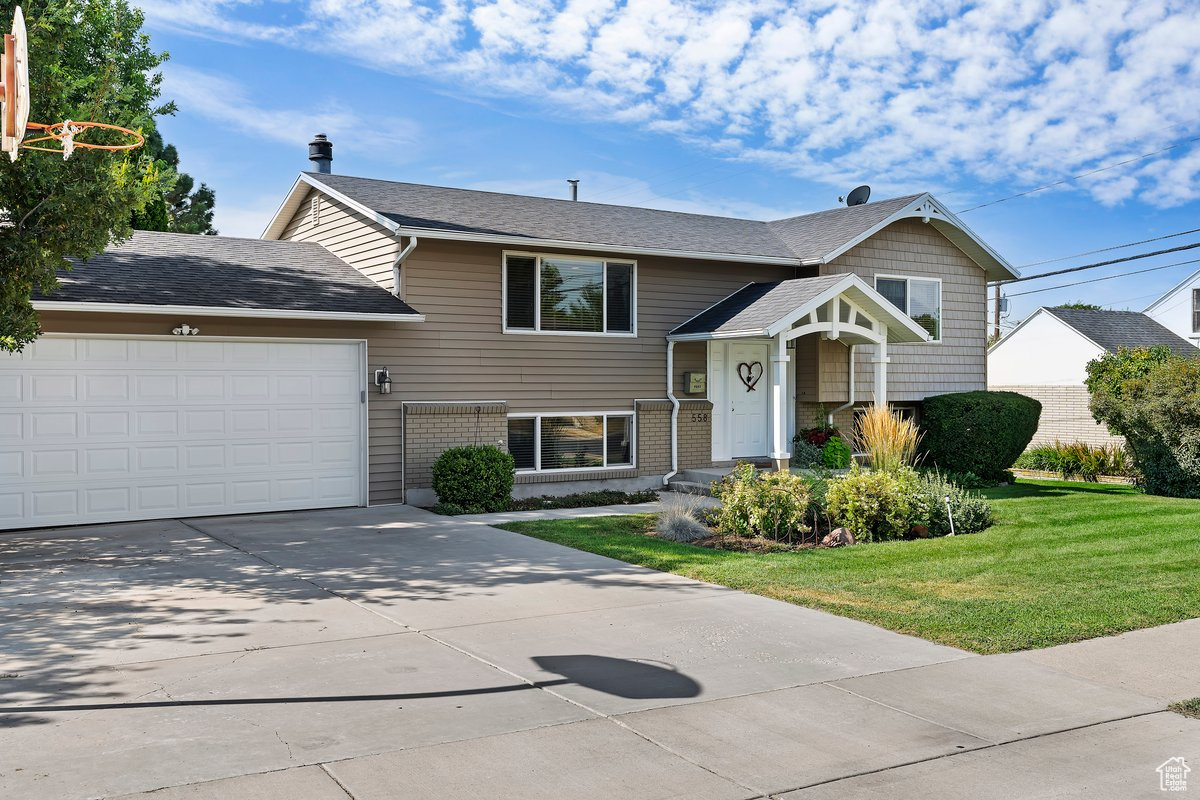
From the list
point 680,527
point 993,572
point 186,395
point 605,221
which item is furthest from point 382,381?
point 993,572

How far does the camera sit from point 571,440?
53.0 ft

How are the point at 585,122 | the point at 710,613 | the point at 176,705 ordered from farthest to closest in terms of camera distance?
1. the point at 585,122
2. the point at 710,613
3. the point at 176,705

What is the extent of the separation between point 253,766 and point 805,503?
800 centimetres

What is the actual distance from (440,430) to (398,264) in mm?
2508

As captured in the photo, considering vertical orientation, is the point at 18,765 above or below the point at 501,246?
below

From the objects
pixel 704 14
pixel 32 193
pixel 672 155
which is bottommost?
pixel 32 193

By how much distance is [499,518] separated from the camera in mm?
13406

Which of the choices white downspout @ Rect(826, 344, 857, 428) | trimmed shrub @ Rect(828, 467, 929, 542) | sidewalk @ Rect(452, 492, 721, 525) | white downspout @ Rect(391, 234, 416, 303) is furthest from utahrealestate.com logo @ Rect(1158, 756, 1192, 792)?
white downspout @ Rect(826, 344, 857, 428)

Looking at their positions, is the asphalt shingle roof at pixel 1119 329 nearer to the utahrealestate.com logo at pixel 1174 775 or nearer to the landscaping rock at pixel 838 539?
the landscaping rock at pixel 838 539

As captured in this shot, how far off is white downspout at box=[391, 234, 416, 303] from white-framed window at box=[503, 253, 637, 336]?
5.33ft

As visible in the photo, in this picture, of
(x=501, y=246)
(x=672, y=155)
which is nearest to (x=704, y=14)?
(x=501, y=246)

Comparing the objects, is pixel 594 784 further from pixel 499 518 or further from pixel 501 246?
pixel 501 246

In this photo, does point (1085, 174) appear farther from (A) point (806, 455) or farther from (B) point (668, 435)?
(B) point (668, 435)

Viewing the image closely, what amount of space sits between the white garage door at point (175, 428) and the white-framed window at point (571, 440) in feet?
8.80
